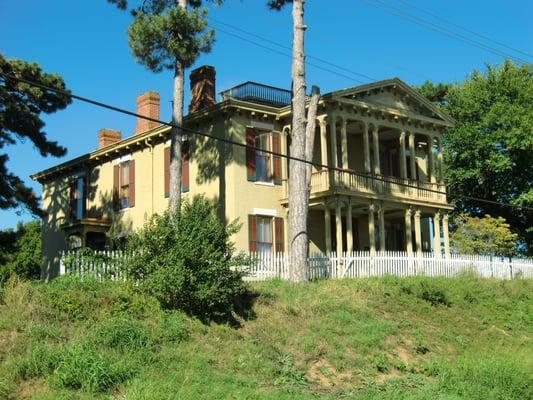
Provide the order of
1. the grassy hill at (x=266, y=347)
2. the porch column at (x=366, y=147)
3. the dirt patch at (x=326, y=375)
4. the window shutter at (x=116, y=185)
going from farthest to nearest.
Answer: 1. the window shutter at (x=116, y=185)
2. the porch column at (x=366, y=147)
3. the dirt patch at (x=326, y=375)
4. the grassy hill at (x=266, y=347)

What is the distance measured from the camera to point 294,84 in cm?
2297

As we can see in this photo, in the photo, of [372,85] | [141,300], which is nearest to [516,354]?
[141,300]

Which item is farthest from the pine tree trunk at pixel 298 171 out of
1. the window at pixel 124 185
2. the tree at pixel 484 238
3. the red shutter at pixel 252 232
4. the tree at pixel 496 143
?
the tree at pixel 496 143

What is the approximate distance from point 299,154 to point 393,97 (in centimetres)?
1004

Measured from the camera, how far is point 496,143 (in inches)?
1559

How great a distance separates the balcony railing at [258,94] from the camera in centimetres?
2942

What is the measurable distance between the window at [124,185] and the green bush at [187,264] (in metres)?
15.2

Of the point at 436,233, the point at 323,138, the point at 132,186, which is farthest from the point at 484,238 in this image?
the point at 132,186

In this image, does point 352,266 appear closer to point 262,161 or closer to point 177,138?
point 262,161

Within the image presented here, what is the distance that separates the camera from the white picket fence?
60.3 feet

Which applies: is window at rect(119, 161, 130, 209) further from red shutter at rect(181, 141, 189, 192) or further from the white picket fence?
the white picket fence

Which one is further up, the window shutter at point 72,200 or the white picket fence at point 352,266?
the window shutter at point 72,200

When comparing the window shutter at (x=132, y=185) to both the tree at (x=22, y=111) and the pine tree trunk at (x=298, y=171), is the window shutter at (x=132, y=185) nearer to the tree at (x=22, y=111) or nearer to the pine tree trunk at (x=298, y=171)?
the tree at (x=22, y=111)

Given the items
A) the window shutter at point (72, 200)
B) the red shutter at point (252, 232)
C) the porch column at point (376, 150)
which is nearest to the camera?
the red shutter at point (252, 232)
